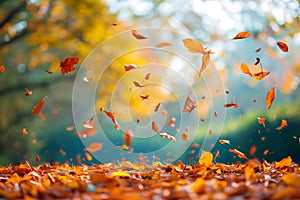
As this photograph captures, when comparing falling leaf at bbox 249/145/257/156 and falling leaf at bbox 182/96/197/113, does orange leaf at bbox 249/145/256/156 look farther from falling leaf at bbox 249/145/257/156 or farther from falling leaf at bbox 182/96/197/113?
A: falling leaf at bbox 182/96/197/113

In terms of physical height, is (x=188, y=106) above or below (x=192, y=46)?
below

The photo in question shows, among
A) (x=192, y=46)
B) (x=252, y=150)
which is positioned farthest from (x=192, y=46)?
(x=252, y=150)

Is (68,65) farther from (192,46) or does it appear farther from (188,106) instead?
(188,106)

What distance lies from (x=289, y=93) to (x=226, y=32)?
223cm

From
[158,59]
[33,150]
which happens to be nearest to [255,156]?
[158,59]

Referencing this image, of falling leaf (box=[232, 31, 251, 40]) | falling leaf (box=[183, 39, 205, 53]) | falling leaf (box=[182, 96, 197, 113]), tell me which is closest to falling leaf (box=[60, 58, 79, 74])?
falling leaf (box=[183, 39, 205, 53])

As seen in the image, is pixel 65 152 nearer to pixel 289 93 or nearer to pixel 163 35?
pixel 163 35

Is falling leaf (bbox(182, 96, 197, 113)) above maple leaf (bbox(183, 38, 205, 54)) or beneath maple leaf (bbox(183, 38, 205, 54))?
beneath

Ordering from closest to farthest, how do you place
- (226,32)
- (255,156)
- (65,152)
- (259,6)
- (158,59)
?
(255,156)
(259,6)
(226,32)
(158,59)
(65,152)

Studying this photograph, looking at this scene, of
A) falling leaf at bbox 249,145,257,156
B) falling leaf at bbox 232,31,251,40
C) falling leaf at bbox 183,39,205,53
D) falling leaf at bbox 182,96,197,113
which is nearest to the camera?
falling leaf at bbox 232,31,251,40

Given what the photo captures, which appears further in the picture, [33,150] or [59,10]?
[33,150]

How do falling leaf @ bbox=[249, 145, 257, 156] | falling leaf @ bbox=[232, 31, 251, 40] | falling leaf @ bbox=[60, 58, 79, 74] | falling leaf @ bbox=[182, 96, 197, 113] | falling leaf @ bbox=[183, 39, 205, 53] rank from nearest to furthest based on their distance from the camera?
1. falling leaf @ bbox=[232, 31, 251, 40]
2. falling leaf @ bbox=[183, 39, 205, 53]
3. falling leaf @ bbox=[60, 58, 79, 74]
4. falling leaf @ bbox=[182, 96, 197, 113]
5. falling leaf @ bbox=[249, 145, 257, 156]

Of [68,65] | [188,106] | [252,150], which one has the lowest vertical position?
[252,150]

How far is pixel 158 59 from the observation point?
25.3 feet
